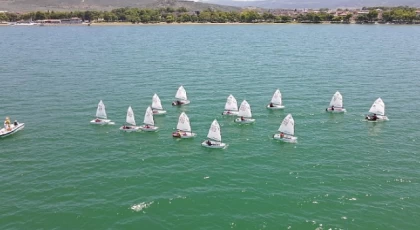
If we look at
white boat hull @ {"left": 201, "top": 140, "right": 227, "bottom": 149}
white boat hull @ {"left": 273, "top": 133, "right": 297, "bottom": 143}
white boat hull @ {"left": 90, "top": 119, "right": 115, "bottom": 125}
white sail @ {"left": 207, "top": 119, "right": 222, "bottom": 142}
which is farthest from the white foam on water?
white boat hull @ {"left": 90, "top": 119, "right": 115, "bottom": 125}

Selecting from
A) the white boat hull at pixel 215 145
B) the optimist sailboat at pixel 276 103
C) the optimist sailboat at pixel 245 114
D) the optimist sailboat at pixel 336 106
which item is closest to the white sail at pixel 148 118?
the white boat hull at pixel 215 145

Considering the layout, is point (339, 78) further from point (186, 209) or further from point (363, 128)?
point (186, 209)

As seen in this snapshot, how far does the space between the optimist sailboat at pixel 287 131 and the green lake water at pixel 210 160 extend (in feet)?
6.04

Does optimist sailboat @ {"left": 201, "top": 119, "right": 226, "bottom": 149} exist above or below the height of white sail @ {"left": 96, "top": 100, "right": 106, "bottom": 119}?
below

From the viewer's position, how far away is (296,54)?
618ft

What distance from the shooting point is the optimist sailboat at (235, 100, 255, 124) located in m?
89.4

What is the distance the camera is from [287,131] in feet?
261

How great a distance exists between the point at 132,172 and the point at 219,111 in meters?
36.0

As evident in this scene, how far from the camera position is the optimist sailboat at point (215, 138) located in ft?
250

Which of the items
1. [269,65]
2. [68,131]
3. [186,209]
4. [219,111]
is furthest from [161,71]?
[186,209]

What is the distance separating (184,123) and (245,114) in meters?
16.6

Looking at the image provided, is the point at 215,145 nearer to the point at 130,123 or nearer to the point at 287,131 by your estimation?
the point at 287,131

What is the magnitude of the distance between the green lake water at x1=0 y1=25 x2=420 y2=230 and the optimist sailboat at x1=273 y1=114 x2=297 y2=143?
184 centimetres

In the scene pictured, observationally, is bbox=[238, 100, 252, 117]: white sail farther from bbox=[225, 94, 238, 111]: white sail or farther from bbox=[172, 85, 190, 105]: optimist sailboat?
bbox=[172, 85, 190, 105]: optimist sailboat
